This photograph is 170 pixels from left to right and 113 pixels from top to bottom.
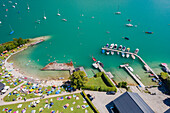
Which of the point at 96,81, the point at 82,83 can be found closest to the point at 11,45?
the point at 82,83

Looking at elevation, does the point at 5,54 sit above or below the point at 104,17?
below

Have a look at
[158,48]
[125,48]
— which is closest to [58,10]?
[125,48]

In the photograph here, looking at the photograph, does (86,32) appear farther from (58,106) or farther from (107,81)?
(58,106)

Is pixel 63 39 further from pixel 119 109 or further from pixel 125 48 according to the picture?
pixel 119 109

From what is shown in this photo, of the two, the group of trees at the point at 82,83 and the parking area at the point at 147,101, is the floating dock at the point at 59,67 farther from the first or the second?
the parking area at the point at 147,101

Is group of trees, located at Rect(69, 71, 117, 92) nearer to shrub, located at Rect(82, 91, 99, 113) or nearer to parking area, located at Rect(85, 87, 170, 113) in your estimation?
parking area, located at Rect(85, 87, 170, 113)

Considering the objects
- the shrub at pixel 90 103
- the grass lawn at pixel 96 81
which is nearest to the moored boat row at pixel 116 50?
the grass lawn at pixel 96 81
